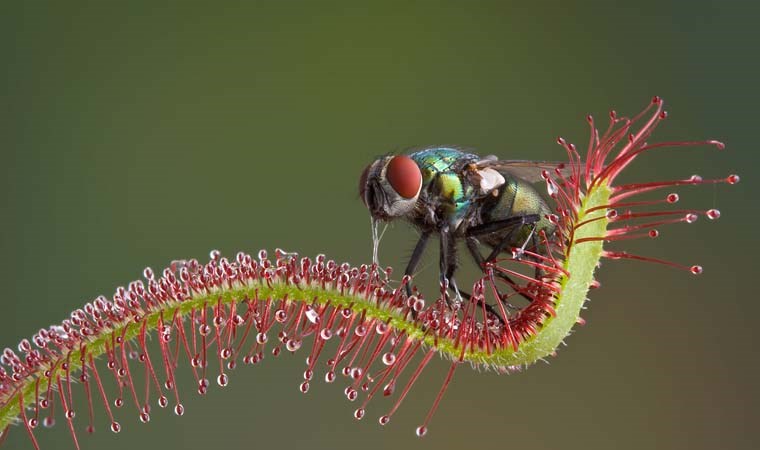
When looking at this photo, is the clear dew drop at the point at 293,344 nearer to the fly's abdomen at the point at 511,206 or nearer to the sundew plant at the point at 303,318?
the sundew plant at the point at 303,318

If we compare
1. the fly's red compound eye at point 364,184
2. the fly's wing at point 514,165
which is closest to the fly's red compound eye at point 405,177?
the fly's red compound eye at point 364,184

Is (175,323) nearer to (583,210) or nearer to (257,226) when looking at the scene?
(583,210)

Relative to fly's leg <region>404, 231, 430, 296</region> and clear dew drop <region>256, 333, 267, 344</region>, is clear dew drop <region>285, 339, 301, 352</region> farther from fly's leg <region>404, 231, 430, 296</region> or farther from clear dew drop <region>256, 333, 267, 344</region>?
fly's leg <region>404, 231, 430, 296</region>

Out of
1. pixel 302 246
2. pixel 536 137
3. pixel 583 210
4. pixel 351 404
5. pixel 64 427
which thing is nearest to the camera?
pixel 583 210

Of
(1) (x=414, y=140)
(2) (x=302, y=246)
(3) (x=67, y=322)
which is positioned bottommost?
(3) (x=67, y=322)

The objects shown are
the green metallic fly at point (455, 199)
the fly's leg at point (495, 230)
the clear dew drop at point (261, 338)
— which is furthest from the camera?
Answer: the green metallic fly at point (455, 199)

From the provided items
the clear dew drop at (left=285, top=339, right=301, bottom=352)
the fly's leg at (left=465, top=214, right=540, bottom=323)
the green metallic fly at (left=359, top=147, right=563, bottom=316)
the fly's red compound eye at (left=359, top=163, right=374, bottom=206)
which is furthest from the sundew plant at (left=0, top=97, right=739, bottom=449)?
the fly's red compound eye at (left=359, top=163, right=374, bottom=206)

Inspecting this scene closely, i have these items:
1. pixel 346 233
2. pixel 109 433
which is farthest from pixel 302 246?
pixel 109 433

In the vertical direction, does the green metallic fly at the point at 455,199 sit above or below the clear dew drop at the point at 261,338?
→ above

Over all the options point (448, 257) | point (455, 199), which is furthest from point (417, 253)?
point (455, 199)
